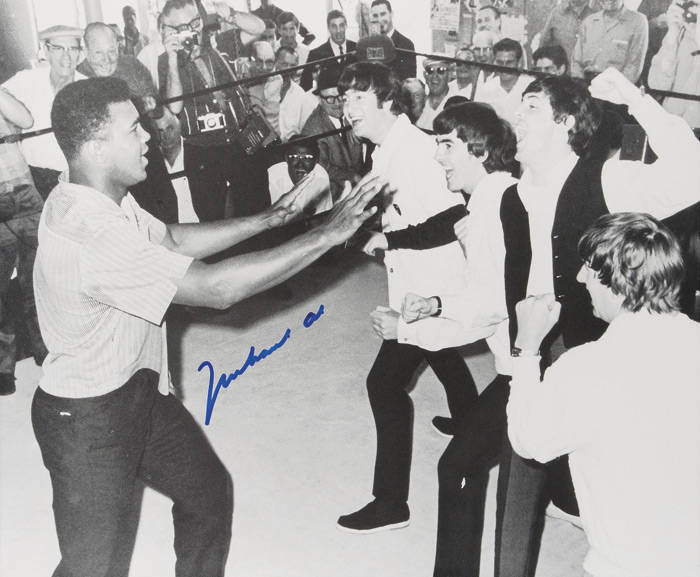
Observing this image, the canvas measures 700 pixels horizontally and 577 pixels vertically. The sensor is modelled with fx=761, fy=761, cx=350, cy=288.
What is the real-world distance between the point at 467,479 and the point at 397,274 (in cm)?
94

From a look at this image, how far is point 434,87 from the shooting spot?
5.16 m

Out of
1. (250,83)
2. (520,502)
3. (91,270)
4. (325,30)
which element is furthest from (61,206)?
(325,30)

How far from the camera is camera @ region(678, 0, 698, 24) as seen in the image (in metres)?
A: 3.41

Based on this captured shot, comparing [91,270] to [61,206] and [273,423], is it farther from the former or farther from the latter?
[273,423]

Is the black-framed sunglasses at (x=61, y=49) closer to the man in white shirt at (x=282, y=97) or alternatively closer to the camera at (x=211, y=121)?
the camera at (x=211, y=121)

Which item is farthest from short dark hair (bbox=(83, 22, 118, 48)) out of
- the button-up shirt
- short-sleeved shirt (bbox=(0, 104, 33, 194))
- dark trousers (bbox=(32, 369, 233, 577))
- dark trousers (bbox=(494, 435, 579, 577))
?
dark trousers (bbox=(494, 435, 579, 577))

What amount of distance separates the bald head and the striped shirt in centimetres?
240

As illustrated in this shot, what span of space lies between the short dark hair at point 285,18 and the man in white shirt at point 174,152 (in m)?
1.00

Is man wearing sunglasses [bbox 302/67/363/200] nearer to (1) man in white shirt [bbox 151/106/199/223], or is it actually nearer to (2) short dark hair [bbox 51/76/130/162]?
(1) man in white shirt [bbox 151/106/199/223]

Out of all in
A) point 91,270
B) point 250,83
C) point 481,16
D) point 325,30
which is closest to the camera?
point 91,270

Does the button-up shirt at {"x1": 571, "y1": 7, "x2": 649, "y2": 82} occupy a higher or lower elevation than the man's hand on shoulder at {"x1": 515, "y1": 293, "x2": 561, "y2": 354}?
higher

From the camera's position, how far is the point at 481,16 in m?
4.52

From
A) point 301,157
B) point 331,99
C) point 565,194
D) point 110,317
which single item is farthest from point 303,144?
point 110,317

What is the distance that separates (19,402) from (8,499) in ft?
2.92
